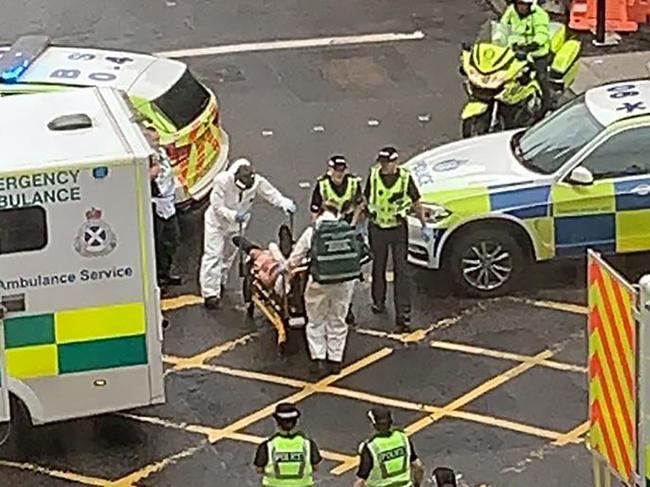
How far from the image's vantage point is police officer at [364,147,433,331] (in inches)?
599

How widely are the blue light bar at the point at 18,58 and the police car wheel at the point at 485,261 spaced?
14.5ft

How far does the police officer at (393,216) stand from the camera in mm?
15211

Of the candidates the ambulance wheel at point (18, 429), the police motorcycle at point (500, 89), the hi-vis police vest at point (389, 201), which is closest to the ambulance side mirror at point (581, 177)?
the hi-vis police vest at point (389, 201)

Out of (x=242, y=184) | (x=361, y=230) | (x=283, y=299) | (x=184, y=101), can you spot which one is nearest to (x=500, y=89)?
(x=184, y=101)

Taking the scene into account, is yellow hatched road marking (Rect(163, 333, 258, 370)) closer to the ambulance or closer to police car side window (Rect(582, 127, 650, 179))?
the ambulance

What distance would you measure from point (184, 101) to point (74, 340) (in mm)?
4880

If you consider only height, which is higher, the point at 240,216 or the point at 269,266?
the point at 240,216

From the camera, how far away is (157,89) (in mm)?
17375

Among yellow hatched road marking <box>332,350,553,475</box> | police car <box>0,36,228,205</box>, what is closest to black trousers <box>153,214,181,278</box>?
police car <box>0,36,228,205</box>

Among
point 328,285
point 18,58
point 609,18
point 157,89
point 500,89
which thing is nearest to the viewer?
point 328,285

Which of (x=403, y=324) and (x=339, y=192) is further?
(x=403, y=324)

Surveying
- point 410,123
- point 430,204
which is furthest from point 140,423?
point 410,123

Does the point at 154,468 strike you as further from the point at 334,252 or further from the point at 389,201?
the point at 389,201

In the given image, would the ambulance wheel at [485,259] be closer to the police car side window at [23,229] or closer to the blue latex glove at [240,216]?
the blue latex glove at [240,216]
